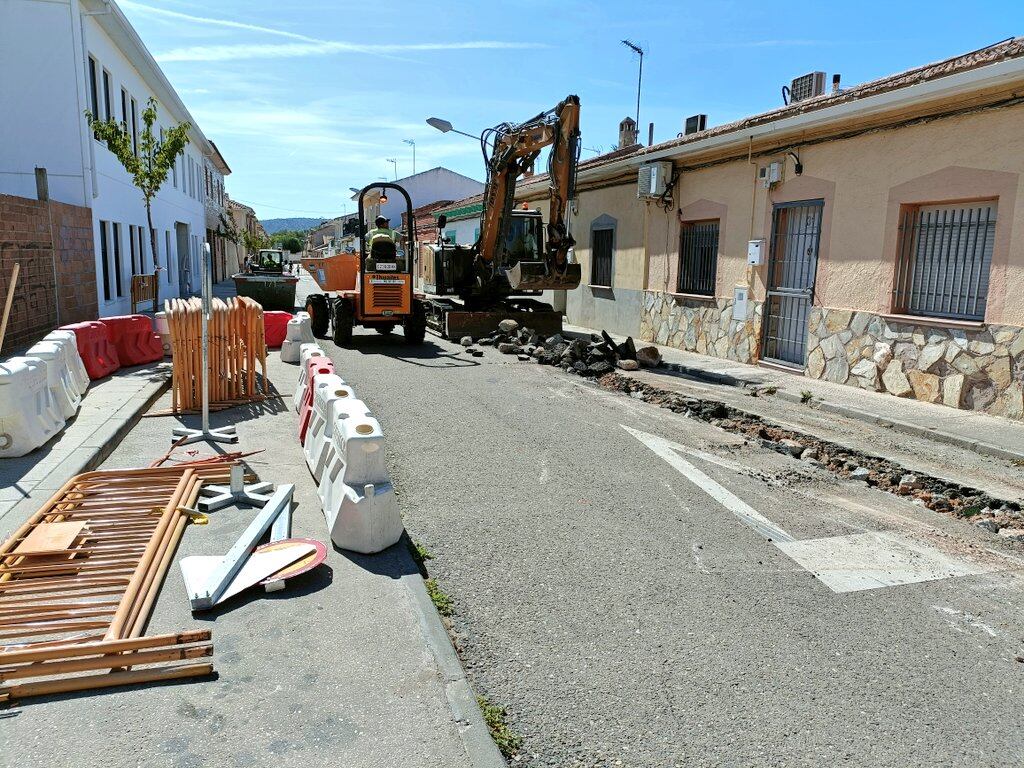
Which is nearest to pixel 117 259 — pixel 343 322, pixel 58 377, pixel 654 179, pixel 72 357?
pixel 343 322

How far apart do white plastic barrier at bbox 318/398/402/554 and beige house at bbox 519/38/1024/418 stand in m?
7.75

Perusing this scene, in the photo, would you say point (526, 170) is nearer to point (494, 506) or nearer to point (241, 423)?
point (241, 423)

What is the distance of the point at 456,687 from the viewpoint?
132 inches

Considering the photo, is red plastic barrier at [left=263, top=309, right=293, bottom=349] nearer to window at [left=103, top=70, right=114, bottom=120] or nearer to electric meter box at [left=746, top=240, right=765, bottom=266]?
window at [left=103, top=70, right=114, bottom=120]

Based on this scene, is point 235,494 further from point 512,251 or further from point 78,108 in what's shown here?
point 78,108

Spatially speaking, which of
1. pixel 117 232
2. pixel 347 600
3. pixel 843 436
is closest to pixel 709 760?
pixel 347 600

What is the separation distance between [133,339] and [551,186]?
7649mm

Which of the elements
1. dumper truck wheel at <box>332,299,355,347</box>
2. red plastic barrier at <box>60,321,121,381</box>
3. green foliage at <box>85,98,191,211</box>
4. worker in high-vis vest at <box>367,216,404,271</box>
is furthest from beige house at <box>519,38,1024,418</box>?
green foliage at <box>85,98,191,211</box>

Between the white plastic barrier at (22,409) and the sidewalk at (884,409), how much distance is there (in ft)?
29.1

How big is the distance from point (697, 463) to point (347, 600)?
4.10 meters

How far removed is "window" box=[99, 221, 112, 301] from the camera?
54.7ft

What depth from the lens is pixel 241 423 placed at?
8203 millimetres

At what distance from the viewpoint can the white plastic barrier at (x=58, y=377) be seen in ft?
24.2

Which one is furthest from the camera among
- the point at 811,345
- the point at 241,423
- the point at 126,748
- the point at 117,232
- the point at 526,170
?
the point at 117,232
